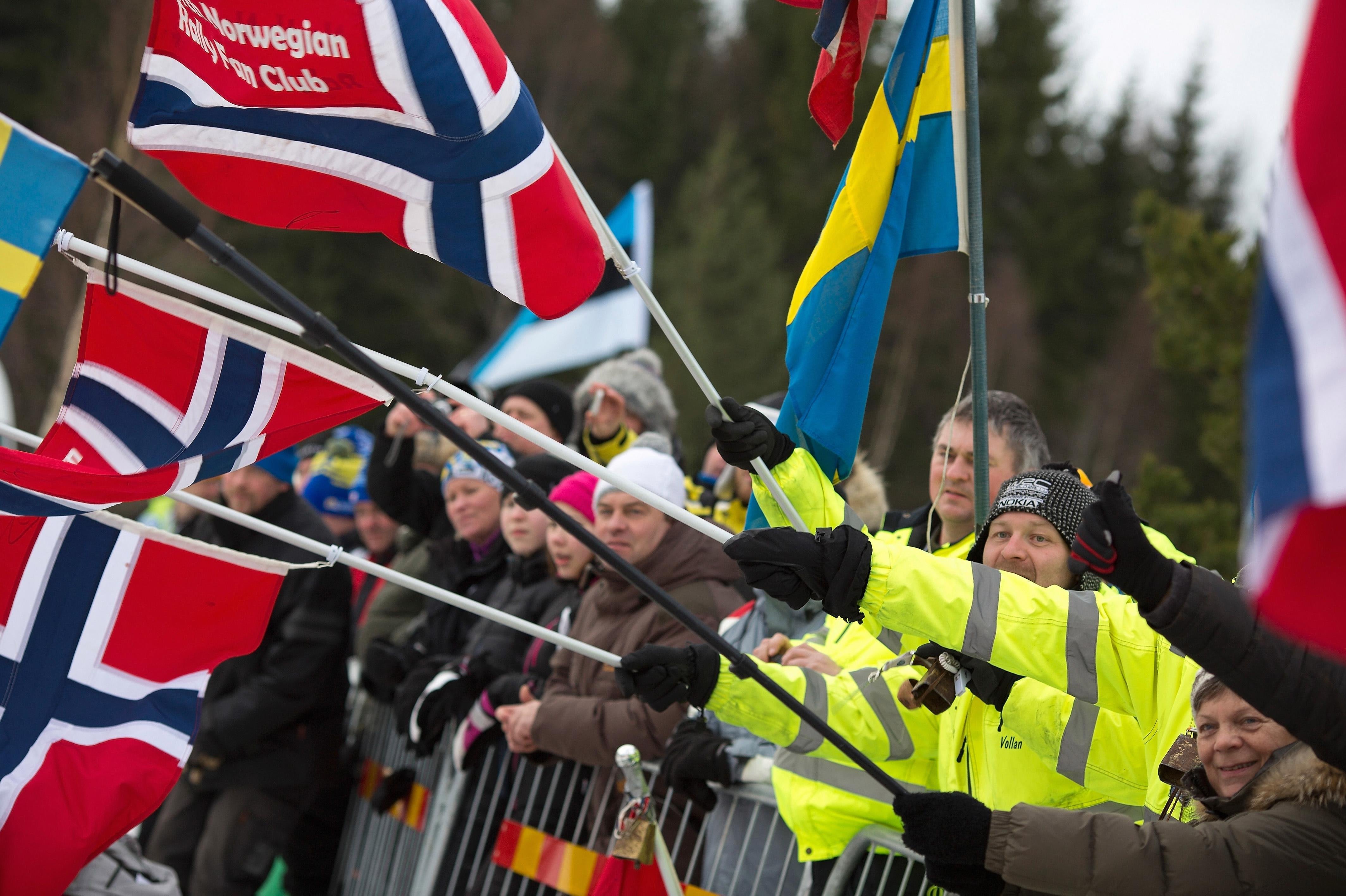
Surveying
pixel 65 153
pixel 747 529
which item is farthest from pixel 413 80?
pixel 747 529

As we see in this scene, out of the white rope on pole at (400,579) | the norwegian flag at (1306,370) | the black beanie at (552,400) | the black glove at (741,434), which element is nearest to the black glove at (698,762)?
the white rope on pole at (400,579)

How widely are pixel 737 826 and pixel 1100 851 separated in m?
1.69

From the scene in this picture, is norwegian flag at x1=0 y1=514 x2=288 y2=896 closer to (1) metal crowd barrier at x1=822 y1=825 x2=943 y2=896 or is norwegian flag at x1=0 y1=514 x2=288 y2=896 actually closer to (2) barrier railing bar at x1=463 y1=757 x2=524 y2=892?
(2) barrier railing bar at x1=463 y1=757 x2=524 y2=892

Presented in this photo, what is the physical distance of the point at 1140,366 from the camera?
34.1 meters

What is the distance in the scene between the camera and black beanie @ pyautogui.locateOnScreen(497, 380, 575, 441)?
5.92m

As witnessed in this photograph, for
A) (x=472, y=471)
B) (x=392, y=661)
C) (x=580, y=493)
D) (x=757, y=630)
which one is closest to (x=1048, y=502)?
(x=757, y=630)

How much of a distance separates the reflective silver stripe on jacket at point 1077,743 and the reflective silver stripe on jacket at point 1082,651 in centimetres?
27

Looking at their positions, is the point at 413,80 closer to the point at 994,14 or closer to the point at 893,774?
the point at 893,774

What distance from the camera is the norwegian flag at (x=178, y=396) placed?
3104 mm

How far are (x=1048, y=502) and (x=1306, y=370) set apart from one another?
1.50m

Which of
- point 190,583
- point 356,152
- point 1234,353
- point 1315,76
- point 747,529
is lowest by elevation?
point 190,583

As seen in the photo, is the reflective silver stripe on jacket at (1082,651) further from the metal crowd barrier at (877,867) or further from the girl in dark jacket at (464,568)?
the girl in dark jacket at (464,568)

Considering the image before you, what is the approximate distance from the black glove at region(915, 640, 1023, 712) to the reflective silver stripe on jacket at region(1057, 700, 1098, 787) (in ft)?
0.46

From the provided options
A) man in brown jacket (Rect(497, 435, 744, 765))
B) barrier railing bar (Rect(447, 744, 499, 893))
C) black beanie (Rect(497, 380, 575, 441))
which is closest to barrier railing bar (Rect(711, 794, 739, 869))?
man in brown jacket (Rect(497, 435, 744, 765))
